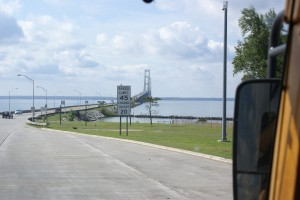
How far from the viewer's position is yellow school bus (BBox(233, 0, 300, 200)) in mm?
1991

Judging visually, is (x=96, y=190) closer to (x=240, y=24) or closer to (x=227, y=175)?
(x=227, y=175)

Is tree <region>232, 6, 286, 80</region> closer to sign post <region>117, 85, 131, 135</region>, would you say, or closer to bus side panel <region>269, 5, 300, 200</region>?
bus side panel <region>269, 5, 300, 200</region>

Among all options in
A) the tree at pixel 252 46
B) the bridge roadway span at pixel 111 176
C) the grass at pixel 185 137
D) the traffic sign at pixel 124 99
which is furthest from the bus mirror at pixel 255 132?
the traffic sign at pixel 124 99

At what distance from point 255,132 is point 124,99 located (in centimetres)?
4206

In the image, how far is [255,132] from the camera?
242 cm

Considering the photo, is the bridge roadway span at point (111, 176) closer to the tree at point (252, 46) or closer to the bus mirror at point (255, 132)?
the tree at point (252, 46)

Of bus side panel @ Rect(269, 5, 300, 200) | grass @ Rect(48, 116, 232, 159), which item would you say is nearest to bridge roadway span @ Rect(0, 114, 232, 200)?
grass @ Rect(48, 116, 232, 159)

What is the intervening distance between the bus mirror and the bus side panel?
0.59 feet

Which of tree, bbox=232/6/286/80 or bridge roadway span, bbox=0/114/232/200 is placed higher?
tree, bbox=232/6/286/80

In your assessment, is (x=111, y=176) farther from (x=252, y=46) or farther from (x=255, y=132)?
(x=255, y=132)

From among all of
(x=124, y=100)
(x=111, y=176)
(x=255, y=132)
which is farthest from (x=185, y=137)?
(x=255, y=132)

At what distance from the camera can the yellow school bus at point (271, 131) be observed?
6.53 ft

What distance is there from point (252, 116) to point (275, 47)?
0.53m

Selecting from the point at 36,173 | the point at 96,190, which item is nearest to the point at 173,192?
the point at 96,190
